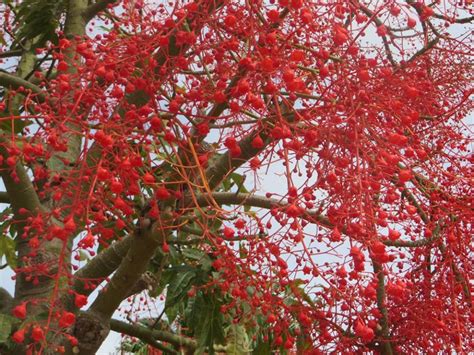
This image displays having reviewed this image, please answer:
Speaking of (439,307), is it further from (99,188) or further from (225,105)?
(99,188)

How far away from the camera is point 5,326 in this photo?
1.79 metres

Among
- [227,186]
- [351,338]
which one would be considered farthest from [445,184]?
[227,186]

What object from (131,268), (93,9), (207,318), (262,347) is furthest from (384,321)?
(93,9)

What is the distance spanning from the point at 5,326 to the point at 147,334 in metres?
0.97

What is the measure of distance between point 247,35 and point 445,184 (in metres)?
0.98

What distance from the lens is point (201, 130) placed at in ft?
5.08

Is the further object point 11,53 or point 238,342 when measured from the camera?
point 11,53

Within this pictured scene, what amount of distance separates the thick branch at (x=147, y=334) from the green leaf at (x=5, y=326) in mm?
756

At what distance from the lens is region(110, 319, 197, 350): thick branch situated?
8.61 ft

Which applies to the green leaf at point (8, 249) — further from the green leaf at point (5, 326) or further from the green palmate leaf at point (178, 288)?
the green leaf at point (5, 326)

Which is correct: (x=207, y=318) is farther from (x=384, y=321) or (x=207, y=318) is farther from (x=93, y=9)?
(x=93, y=9)

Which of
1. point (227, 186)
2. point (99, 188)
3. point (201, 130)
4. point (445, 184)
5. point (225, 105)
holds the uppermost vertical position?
point (227, 186)

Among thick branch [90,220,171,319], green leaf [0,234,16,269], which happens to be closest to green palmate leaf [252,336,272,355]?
thick branch [90,220,171,319]

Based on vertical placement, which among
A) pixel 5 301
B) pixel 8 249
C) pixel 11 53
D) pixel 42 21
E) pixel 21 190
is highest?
pixel 11 53
